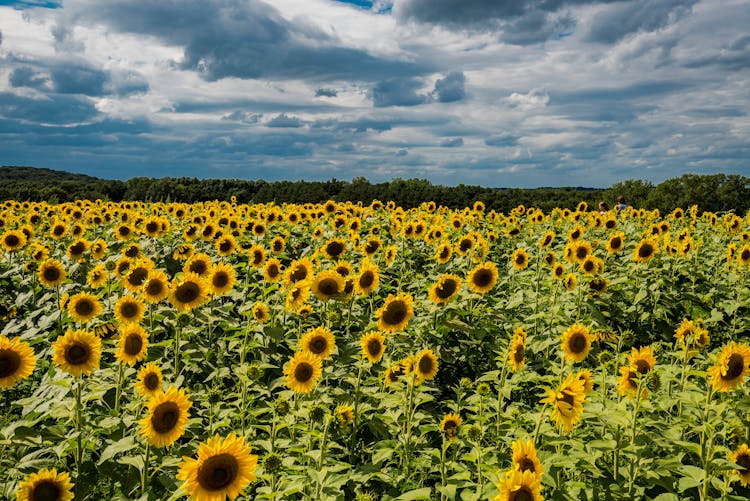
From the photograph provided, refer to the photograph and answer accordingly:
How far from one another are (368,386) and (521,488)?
3.29m

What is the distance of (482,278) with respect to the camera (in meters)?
7.12

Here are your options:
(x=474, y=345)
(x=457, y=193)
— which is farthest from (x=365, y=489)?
(x=457, y=193)

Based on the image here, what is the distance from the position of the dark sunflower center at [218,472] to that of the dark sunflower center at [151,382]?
53.5 inches

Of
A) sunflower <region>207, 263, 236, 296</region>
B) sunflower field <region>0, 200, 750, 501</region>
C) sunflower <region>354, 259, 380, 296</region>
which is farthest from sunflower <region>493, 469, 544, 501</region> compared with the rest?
sunflower <region>207, 263, 236, 296</region>

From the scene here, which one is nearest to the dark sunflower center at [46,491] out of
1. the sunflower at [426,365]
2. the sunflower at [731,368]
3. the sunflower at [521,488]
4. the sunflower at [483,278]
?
the sunflower at [426,365]

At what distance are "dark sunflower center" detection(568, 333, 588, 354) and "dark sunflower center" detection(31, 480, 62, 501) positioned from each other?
408cm

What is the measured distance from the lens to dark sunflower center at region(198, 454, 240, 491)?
3070 millimetres

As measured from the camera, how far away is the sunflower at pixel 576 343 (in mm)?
4879

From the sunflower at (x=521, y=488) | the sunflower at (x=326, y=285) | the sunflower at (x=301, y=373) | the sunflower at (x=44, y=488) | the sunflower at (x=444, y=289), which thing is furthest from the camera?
the sunflower at (x=444, y=289)

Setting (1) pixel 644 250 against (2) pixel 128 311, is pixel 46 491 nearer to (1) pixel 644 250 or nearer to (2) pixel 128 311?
(2) pixel 128 311

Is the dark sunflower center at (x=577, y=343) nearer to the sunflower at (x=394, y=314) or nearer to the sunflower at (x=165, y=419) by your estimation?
the sunflower at (x=394, y=314)

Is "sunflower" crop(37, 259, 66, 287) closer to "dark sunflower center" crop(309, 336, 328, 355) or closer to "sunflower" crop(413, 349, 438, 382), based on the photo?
"dark sunflower center" crop(309, 336, 328, 355)

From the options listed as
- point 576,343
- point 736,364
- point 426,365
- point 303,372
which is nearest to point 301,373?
point 303,372

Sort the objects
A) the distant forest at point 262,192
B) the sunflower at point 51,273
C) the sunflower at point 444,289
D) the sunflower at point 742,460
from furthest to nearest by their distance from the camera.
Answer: the distant forest at point 262,192 → the sunflower at point 51,273 → the sunflower at point 444,289 → the sunflower at point 742,460
